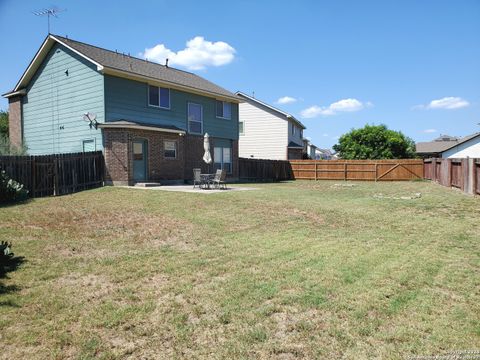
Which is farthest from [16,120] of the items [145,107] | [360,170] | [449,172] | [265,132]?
[449,172]

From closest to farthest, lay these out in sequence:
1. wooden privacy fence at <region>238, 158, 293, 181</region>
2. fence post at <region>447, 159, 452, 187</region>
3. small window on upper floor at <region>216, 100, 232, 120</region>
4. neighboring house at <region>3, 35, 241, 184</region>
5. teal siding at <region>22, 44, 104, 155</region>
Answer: neighboring house at <region>3, 35, 241, 184</region> < teal siding at <region>22, 44, 104, 155</region> < fence post at <region>447, 159, 452, 187</region> < small window on upper floor at <region>216, 100, 232, 120</region> < wooden privacy fence at <region>238, 158, 293, 181</region>

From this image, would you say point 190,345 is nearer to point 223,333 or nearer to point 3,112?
point 223,333

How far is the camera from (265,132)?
34812 mm

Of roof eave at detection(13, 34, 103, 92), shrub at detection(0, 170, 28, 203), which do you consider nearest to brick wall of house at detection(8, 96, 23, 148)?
roof eave at detection(13, 34, 103, 92)

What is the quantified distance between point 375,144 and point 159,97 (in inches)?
1164

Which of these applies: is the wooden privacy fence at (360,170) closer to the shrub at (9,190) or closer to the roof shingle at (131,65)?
the roof shingle at (131,65)

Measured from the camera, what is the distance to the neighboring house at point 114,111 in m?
17.1

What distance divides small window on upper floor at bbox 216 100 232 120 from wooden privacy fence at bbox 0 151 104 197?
9769 mm

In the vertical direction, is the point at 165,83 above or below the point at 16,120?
above

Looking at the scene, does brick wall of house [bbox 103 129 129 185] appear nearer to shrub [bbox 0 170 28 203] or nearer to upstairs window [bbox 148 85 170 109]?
upstairs window [bbox 148 85 170 109]

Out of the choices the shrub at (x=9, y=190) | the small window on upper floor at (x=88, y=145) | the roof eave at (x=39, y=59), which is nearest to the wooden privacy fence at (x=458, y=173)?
the small window on upper floor at (x=88, y=145)

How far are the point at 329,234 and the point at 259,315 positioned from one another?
13.1 feet

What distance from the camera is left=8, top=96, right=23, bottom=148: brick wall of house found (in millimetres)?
21875

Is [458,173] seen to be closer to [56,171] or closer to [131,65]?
[131,65]
